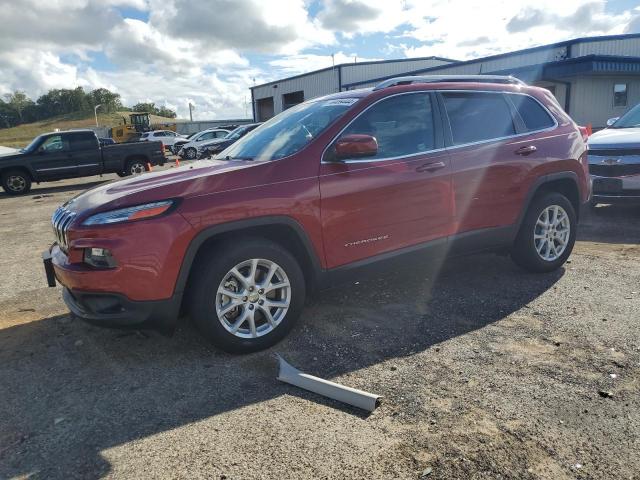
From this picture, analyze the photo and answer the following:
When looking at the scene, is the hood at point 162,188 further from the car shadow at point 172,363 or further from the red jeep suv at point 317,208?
the car shadow at point 172,363

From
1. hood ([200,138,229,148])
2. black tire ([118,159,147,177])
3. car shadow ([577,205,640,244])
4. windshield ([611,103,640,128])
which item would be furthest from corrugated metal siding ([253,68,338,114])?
car shadow ([577,205,640,244])

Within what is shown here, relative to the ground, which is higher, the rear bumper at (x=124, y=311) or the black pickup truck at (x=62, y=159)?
the black pickup truck at (x=62, y=159)

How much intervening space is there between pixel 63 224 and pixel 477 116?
11.7 feet

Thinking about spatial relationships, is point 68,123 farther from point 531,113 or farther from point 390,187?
point 390,187

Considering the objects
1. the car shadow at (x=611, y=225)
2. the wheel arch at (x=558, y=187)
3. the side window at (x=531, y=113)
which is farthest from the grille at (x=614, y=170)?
the side window at (x=531, y=113)

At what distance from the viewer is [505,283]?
4.93m

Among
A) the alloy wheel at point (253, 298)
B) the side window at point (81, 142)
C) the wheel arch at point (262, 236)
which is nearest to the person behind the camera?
the wheel arch at point (262, 236)

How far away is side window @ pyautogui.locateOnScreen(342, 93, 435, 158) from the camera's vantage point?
13.1 feet

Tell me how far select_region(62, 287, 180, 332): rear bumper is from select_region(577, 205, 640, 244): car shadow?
5.75 metres

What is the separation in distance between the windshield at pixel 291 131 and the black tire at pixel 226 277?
0.76m

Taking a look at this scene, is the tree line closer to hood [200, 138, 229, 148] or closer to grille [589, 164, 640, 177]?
hood [200, 138, 229, 148]

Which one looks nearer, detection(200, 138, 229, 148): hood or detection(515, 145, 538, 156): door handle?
detection(515, 145, 538, 156): door handle

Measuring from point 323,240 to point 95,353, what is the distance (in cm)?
190

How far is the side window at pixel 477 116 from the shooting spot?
14.4 ft
